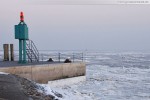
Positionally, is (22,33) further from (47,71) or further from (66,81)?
(66,81)

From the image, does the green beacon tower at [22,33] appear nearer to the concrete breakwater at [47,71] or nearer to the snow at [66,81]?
the concrete breakwater at [47,71]

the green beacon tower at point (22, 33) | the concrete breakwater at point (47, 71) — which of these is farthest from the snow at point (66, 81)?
the green beacon tower at point (22, 33)

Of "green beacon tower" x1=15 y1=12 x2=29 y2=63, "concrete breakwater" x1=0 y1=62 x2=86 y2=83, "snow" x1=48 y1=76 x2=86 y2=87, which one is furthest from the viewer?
"green beacon tower" x1=15 y1=12 x2=29 y2=63

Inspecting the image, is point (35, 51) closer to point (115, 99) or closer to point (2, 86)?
point (115, 99)

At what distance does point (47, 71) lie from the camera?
17.8m

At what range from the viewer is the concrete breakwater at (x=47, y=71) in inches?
624

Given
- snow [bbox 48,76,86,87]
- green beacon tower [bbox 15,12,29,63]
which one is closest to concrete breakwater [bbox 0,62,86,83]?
snow [bbox 48,76,86,87]

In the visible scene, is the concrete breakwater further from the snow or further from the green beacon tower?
the green beacon tower

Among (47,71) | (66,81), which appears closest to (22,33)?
(47,71)

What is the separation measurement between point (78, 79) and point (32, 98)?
38.0 ft

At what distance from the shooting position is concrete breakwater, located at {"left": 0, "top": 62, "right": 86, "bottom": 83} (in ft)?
52.0

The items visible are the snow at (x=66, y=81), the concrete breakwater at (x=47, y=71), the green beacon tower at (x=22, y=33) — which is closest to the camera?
the concrete breakwater at (x=47, y=71)

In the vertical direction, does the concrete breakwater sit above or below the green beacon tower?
below

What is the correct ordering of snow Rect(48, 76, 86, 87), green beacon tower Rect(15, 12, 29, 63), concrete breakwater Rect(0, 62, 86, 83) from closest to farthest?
concrete breakwater Rect(0, 62, 86, 83) < snow Rect(48, 76, 86, 87) < green beacon tower Rect(15, 12, 29, 63)
